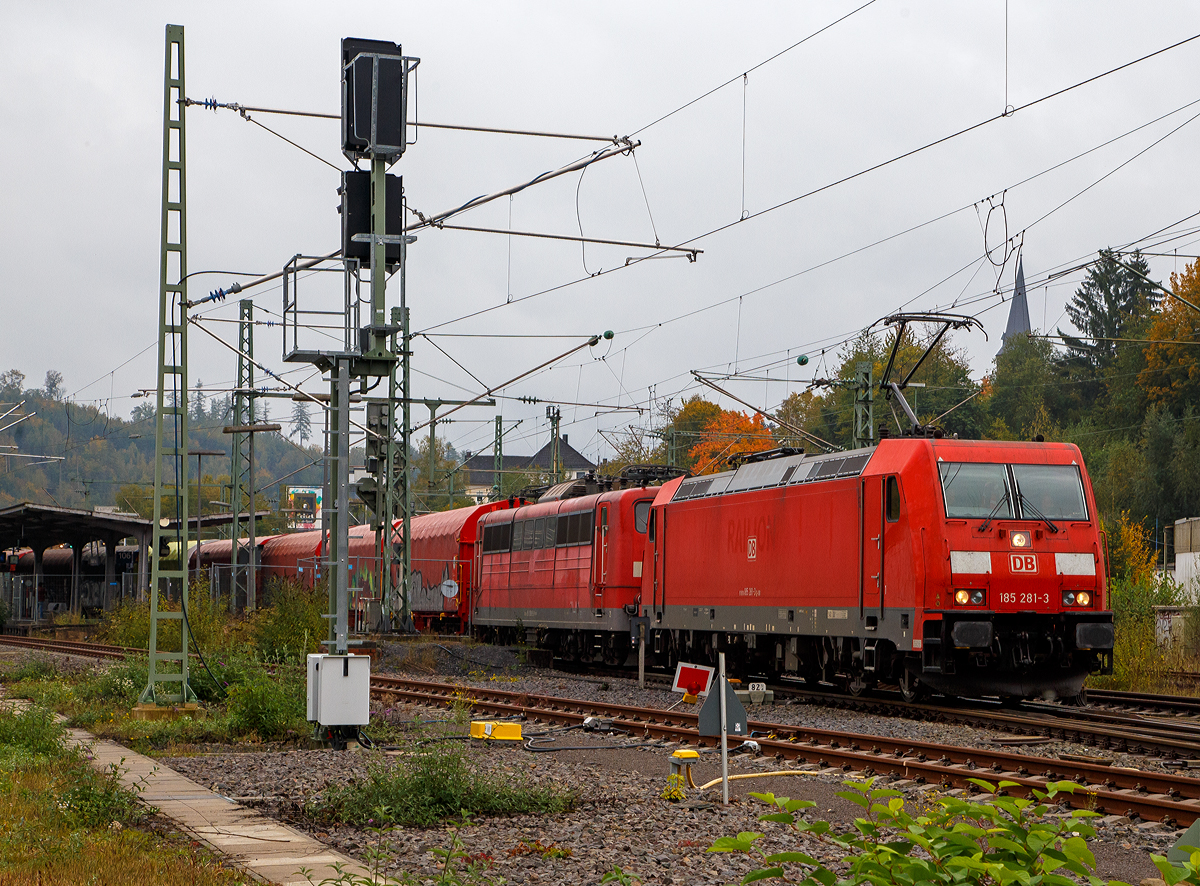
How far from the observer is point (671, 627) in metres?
24.1

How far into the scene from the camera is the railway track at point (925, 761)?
9977 millimetres

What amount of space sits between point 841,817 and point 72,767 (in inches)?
262

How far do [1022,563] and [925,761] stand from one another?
4967mm

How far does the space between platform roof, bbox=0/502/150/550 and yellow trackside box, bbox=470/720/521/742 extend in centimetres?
3145

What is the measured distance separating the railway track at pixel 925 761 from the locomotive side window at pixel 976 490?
3799 millimetres

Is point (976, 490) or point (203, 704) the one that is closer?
point (976, 490)

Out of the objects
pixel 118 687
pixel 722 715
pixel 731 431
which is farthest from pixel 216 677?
pixel 731 431

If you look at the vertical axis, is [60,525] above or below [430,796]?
above

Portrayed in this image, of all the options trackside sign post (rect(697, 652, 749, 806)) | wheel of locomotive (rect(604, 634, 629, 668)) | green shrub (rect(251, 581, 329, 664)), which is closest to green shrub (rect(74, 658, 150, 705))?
green shrub (rect(251, 581, 329, 664))

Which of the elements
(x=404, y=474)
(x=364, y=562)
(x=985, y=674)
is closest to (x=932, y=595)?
(x=985, y=674)

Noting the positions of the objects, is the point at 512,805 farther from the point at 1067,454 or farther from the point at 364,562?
the point at 364,562

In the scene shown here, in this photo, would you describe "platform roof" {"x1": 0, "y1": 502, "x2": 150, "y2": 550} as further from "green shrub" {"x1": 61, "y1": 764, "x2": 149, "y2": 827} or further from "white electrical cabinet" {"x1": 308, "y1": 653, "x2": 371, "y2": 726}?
"green shrub" {"x1": 61, "y1": 764, "x2": 149, "y2": 827}

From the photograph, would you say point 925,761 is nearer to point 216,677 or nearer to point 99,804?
point 99,804

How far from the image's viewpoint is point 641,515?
2628cm
